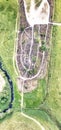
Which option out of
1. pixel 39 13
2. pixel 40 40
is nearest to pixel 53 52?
pixel 40 40

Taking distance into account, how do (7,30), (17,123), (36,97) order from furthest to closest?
1. (36,97)
2. (17,123)
3. (7,30)

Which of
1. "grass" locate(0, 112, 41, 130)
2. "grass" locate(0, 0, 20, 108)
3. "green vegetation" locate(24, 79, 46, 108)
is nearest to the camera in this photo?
"grass" locate(0, 0, 20, 108)

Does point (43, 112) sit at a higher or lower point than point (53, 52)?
lower

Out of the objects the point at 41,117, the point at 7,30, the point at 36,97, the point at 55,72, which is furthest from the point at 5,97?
the point at 7,30

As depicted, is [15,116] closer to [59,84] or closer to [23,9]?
[59,84]

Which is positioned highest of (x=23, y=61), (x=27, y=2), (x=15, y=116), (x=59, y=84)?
(x=27, y=2)

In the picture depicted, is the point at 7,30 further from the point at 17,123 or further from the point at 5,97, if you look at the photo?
the point at 17,123

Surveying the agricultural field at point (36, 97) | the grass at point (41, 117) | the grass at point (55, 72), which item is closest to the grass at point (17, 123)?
the agricultural field at point (36, 97)

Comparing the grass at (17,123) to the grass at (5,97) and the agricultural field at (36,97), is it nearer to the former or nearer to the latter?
the agricultural field at (36,97)

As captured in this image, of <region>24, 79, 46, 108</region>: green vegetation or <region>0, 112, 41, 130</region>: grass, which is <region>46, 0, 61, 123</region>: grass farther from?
<region>0, 112, 41, 130</region>: grass

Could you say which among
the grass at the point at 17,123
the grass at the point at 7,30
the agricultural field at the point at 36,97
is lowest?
the grass at the point at 17,123

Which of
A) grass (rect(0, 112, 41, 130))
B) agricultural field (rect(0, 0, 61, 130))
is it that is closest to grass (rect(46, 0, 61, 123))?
agricultural field (rect(0, 0, 61, 130))
